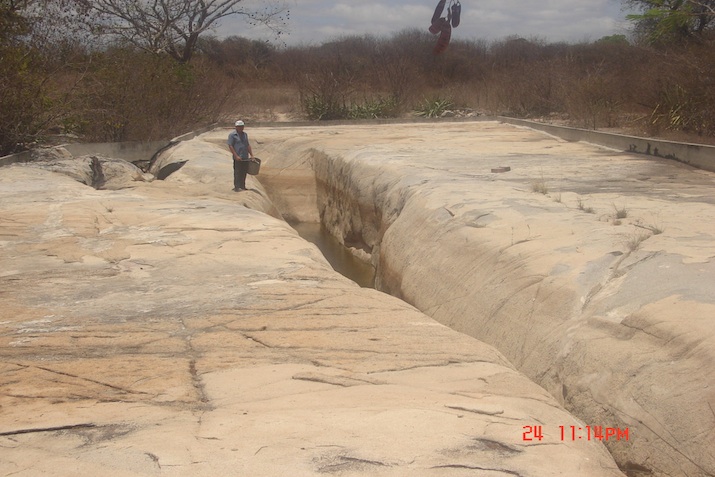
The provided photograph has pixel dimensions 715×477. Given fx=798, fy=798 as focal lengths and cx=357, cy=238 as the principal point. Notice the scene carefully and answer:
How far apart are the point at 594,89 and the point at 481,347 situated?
53.2 ft

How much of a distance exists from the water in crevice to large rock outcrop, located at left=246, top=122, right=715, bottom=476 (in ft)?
1.31

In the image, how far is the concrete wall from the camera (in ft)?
37.5

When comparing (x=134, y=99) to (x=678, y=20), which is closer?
(x=134, y=99)

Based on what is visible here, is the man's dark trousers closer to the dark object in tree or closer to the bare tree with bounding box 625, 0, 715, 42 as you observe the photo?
the dark object in tree

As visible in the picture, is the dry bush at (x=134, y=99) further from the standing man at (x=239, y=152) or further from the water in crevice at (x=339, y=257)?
the water in crevice at (x=339, y=257)

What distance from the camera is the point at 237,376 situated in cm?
438

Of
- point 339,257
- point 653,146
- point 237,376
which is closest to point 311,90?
point 339,257

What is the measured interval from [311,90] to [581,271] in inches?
834

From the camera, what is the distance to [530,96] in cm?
2553

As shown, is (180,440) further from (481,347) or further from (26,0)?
(26,0)

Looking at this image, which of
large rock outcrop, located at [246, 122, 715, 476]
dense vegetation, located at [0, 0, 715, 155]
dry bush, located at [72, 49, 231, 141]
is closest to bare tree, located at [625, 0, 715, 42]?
dense vegetation, located at [0, 0, 715, 155]

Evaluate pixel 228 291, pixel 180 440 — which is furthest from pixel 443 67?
pixel 180 440
